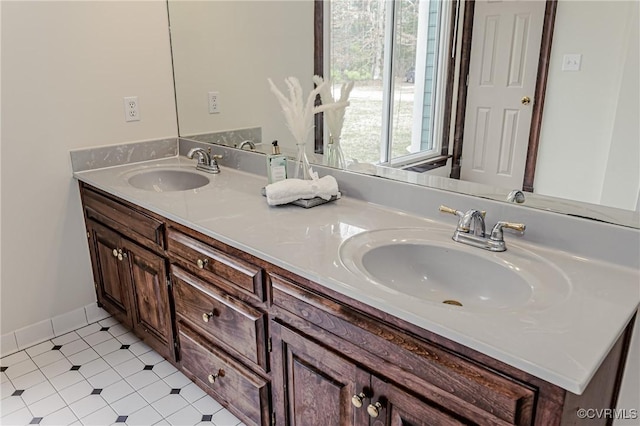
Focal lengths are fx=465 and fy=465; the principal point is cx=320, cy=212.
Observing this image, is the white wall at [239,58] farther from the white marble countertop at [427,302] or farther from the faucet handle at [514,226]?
the faucet handle at [514,226]

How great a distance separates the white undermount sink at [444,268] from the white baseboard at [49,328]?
1742 mm

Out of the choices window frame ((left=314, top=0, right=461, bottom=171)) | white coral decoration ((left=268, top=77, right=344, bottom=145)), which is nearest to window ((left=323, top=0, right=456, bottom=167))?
window frame ((left=314, top=0, right=461, bottom=171))

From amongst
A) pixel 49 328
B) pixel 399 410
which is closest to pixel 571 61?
pixel 399 410

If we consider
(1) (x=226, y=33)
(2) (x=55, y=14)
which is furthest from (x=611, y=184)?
(2) (x=55, y=14)

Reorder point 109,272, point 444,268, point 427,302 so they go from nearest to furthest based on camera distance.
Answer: point 427,302 < point 444,268 < point 109,272

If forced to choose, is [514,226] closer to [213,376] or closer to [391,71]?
[391,71]

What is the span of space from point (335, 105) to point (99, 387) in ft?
5.05

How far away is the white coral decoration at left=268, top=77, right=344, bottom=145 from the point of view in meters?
1.79

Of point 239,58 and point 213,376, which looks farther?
point 239,58

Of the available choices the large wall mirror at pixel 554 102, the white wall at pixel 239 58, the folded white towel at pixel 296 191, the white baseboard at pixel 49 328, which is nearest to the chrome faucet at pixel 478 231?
the large wall mirror at pixel 554 102

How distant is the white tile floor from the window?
3.95 ft

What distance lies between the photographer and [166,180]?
7.84ft

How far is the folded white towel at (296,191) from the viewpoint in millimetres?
1676

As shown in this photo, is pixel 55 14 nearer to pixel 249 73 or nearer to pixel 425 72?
pixel 249 73
